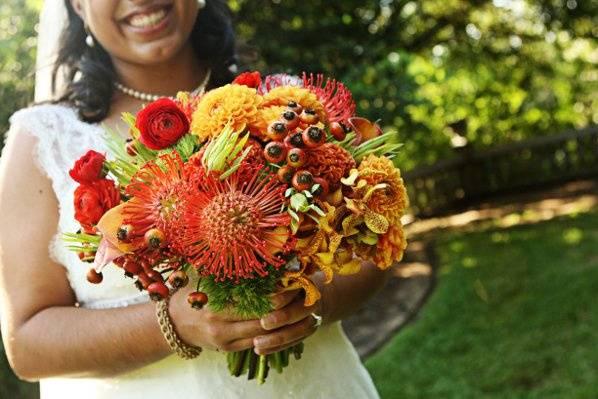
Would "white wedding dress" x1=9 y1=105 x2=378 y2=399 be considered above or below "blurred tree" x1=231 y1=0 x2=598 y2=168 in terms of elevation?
above

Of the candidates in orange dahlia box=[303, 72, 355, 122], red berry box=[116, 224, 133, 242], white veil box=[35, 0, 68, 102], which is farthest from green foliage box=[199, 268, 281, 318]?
white veil box=[35, 0, 68, 102]

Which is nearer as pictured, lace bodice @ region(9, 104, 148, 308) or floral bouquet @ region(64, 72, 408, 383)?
→ floral bouquet @ region(64, 72, 408, 383)

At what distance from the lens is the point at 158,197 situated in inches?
62.1

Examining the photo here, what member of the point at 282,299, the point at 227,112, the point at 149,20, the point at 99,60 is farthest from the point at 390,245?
the point at 99,60

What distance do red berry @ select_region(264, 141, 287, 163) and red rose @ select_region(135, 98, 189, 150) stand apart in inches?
9.0

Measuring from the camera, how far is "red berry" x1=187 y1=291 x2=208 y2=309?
5.34 feet

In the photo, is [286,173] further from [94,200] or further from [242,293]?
[94,200]

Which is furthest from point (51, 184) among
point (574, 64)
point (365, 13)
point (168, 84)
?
point (574, 64)

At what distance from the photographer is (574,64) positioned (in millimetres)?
14766

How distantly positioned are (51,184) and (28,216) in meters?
0.12

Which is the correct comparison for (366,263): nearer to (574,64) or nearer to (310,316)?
(310,316)

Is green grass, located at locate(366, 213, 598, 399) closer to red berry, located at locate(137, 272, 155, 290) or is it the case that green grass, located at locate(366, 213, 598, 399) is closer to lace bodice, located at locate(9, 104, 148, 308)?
lace bodice, located at locate(9, 104, 148, 308)

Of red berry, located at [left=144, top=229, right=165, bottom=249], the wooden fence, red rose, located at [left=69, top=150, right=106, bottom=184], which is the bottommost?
the wooden fence

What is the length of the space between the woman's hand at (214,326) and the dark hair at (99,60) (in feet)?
2.60
